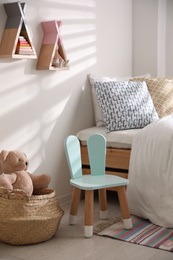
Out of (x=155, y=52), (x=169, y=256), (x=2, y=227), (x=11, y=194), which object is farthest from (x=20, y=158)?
(x=155, y=52)

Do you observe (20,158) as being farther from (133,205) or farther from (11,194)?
(133,205)

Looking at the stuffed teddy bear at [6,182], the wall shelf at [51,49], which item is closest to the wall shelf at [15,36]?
the wall shelf at [51,49]

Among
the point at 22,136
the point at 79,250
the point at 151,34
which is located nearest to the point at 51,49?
the point at 22,136

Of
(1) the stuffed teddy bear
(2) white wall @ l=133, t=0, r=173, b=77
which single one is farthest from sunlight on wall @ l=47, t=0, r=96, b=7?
(1) the stuffed teddy bear

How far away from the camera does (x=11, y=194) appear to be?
2479mm

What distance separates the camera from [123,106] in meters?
3.38

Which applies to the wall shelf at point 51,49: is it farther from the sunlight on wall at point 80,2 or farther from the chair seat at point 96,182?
the chair seat at point 96,182

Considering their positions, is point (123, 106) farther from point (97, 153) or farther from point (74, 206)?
point (74, 206)

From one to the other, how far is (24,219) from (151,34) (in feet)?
8.31

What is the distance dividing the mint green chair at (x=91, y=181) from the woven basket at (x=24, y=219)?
9.6 inches

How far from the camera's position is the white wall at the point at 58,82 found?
2.91 m

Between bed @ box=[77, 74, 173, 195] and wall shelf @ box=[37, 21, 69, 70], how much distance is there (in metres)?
0.54

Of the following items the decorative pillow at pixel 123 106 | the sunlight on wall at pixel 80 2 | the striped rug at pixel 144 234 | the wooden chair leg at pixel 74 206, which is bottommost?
the striped rug at pixel 144 234

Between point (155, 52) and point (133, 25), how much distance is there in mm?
358
